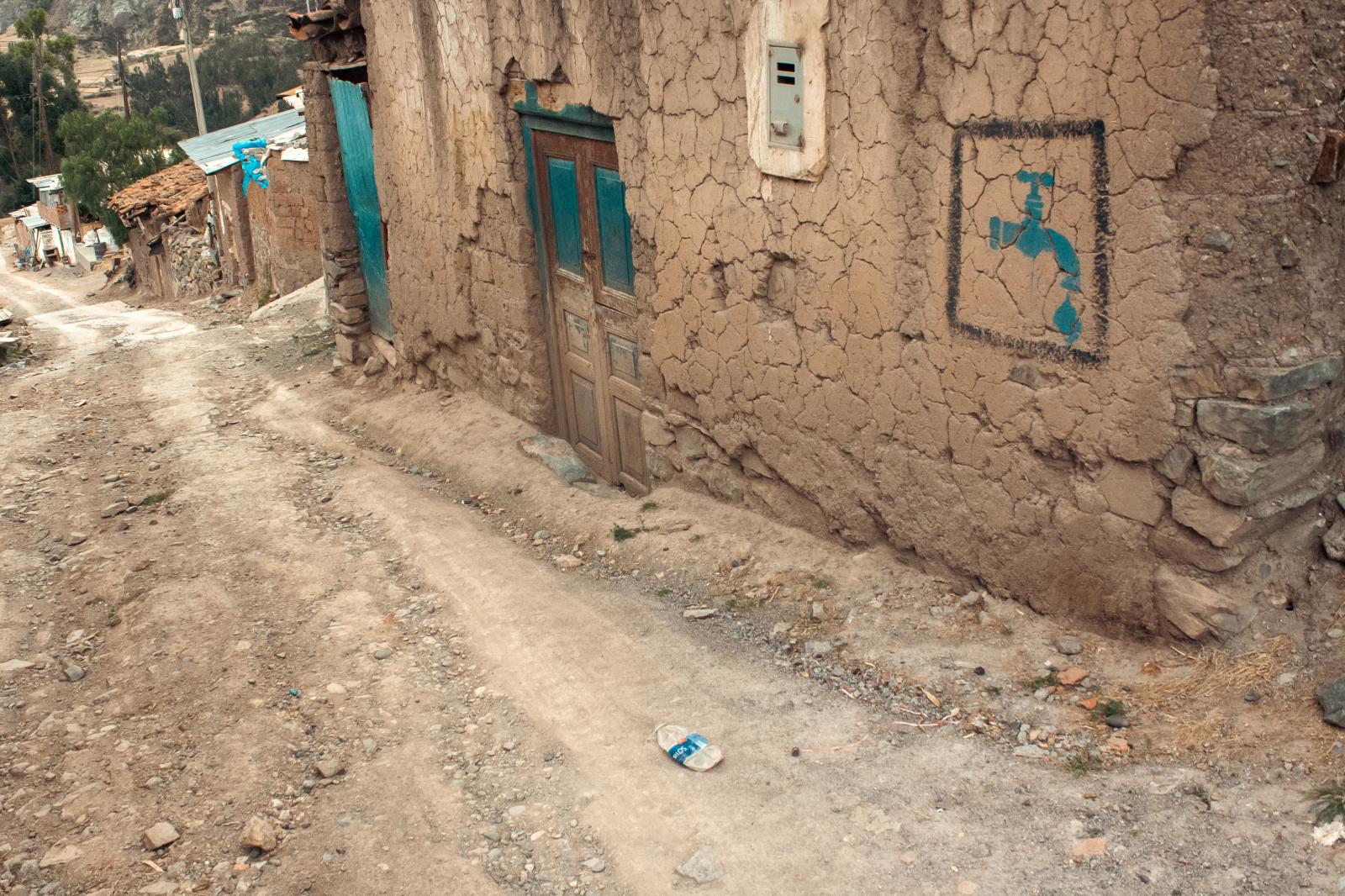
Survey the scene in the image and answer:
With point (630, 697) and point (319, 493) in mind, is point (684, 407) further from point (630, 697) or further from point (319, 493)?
point (319, 493)

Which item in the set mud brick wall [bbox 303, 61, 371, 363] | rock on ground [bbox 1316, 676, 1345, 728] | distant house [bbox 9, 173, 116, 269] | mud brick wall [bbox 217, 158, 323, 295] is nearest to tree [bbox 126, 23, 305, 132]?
distant house [bbox 9, 173, 116, 269]

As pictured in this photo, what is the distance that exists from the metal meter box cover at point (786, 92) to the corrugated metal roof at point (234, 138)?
1316 cm

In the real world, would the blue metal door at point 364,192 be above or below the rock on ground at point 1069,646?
above

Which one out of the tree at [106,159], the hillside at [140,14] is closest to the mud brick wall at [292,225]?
the tree at [106,159]

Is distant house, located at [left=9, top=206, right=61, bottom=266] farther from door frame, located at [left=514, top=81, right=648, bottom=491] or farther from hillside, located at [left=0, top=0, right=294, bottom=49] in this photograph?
door frame, located at [left=514, top=81, right=648, bottom=491]

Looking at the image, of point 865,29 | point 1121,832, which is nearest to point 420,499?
point 865,29

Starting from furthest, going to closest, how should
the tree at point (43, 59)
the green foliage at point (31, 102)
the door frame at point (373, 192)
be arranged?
the green foliage at point (31, 102) < the tree at point (43, 59) < the door frame at point (373, 192)

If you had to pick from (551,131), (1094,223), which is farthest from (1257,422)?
(551,131)

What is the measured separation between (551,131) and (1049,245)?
3062 millimetres

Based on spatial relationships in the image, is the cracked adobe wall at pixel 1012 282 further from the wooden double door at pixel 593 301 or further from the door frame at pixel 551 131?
the wooden double door at pixel 593 301

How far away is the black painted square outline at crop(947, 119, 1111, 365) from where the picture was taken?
3193 millimetres

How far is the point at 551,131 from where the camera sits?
572cm

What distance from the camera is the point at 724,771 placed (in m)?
3.44

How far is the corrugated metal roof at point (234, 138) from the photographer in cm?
1717
